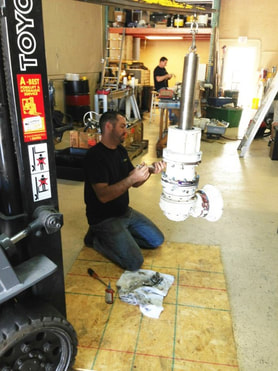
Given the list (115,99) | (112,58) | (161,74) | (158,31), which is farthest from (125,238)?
(158,31)

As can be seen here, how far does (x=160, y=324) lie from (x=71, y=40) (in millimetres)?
6946

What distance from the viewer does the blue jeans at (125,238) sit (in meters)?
2.31

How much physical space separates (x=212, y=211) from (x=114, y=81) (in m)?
7.74

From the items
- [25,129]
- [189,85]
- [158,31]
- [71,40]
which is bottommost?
[25,129]

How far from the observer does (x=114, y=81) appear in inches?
330

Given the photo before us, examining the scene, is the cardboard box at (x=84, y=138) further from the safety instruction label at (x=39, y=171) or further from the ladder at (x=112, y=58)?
the ladder at (x=112, y=58)

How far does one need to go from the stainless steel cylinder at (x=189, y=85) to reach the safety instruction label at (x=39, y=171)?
559 millimetres

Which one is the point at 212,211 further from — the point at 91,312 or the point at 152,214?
the point at 152,214

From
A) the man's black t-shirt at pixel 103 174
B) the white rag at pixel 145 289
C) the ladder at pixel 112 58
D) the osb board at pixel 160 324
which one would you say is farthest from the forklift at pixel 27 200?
the ladder at pixel 112 58

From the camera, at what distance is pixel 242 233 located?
299 centimetres

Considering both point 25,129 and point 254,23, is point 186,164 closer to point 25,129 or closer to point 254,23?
point 25,129

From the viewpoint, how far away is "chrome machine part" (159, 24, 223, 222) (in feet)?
3.29

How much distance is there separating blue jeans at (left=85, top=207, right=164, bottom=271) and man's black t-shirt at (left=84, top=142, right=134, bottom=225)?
7 cm

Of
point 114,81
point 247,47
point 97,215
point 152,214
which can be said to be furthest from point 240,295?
point 247,47
